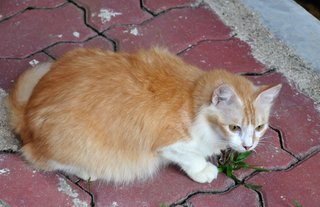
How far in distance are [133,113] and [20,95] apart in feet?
2.01

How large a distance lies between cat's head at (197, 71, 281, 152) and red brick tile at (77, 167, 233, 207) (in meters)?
0.34

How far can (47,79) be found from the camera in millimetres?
2896

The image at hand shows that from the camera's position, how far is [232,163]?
10.3ft

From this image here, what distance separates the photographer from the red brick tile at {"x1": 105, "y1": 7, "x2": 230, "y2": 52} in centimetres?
377

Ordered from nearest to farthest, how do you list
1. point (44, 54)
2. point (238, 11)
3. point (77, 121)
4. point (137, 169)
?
1. point (77, 121)
2. point (137, 169)
3. point (44, 54)
4. point (238, 11)

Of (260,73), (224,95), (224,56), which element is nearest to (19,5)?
(224,56)

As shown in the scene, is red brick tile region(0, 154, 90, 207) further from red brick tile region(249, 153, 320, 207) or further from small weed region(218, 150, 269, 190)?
red brick tile region(249, 153, 320, 207)

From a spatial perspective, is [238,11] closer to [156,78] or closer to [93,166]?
[156,78]

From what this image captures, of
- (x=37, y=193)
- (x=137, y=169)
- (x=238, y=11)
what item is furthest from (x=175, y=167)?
(x=238, y=11)

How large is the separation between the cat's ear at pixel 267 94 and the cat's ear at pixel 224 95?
118 millimetres

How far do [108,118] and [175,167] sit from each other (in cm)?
52

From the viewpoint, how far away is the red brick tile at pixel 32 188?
115 inches

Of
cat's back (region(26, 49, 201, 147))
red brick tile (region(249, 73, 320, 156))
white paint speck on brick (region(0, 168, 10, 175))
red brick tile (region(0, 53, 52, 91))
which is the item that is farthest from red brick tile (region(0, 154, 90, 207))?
red brick tile (region(249, 73, 320, 156))

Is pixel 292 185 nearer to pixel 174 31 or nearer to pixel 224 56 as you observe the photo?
pixel 224 56
